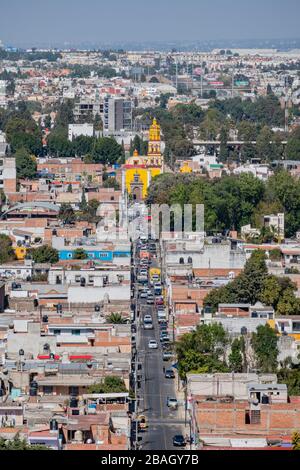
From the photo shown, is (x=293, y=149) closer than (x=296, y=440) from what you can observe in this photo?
No

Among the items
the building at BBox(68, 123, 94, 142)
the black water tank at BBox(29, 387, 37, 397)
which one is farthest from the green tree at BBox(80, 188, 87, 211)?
the building at BBox(68, 123, 94, 142)

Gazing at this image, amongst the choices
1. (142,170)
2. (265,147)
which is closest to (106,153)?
(265,147)

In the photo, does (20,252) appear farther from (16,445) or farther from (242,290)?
(16,445)

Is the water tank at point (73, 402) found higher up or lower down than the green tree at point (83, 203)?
higher up

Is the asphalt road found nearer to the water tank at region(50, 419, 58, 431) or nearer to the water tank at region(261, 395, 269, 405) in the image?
the water tank at region(261, 395, 269, 405)

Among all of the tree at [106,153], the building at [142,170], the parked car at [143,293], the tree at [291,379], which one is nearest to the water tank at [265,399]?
the tree at [291,379]

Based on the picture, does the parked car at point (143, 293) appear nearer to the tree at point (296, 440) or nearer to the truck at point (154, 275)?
the truck at point (154, 275)
